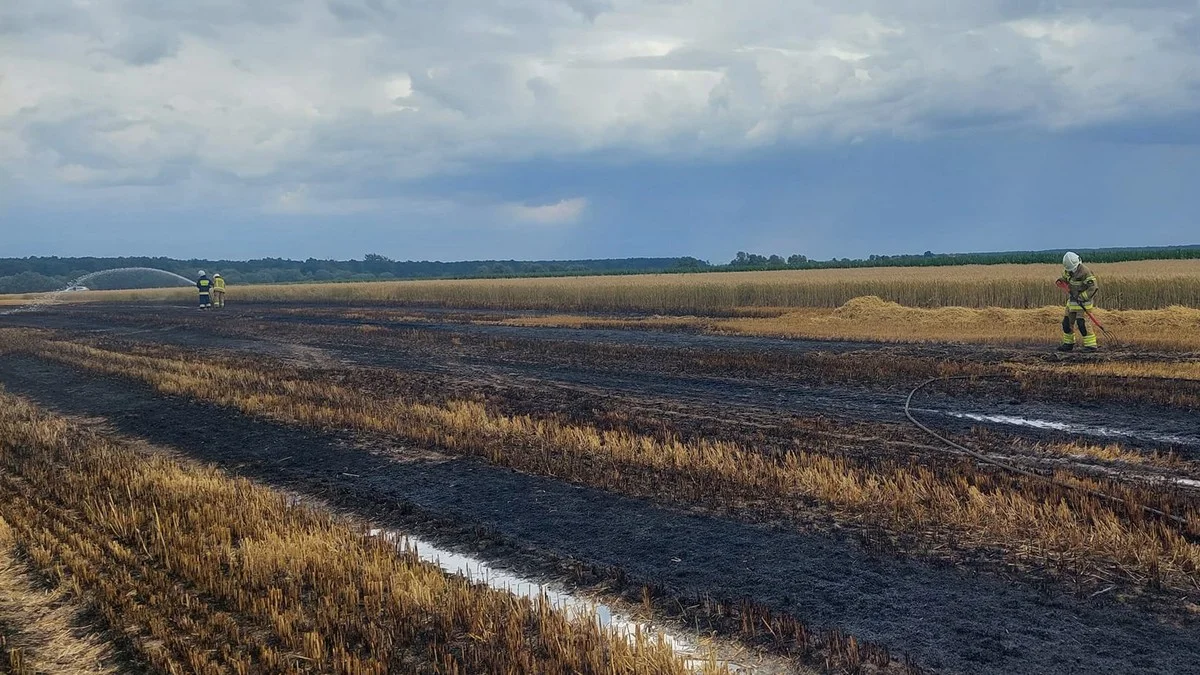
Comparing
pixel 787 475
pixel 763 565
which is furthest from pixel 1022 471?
pixel 763 565

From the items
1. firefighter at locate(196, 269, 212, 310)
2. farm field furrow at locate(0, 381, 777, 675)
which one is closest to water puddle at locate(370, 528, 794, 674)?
farm field furrow at locate(0, 381, 777, 675)

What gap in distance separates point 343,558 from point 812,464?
465 centimetres

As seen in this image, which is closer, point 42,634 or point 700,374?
point 42,634

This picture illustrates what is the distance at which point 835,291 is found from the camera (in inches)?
1393

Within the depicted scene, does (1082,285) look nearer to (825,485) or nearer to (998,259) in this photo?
(825,485)

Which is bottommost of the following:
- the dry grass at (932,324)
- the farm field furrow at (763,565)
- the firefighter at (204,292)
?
the farm field furrow at (763,565)

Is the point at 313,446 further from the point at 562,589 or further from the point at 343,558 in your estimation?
the point at 562,589

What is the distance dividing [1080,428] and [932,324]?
1522 centimetres

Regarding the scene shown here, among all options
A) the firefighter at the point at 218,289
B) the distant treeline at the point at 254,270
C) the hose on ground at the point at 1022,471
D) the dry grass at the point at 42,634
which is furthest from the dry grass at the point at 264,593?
the distant treeline at the point at 254,270

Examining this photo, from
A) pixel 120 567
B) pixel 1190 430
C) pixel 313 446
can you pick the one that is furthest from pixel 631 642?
pixel 1190 430

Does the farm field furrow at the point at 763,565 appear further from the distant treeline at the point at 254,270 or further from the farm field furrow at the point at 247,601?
the distant treeline at the point at 254,270

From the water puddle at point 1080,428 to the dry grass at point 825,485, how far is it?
2.80m

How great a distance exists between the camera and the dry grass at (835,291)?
28156mm

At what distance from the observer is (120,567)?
6.90 meters
